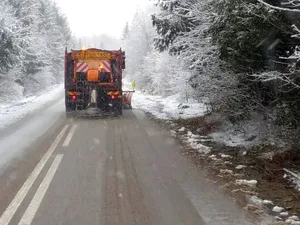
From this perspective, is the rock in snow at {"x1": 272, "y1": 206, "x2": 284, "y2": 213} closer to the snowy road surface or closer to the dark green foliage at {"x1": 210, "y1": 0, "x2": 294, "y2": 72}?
the snowy road surface

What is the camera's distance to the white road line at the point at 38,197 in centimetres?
528

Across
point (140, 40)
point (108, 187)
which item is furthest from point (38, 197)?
point (140, 40)

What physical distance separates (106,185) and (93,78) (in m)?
12.1

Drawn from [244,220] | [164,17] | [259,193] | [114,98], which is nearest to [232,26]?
[259,193]

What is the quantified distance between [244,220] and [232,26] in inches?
180

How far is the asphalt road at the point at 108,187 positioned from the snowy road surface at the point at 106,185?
0.01 meters

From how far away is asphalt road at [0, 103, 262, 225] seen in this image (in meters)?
5.41

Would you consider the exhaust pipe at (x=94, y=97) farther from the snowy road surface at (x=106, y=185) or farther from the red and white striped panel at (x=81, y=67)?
the snowy road surface at (x=106, y=185)

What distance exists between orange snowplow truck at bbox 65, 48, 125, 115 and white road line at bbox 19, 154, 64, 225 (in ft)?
32.5

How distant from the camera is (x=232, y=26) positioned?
8.45 metres

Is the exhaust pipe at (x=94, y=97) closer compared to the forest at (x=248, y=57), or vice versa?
the forest at (x=248, y=57)

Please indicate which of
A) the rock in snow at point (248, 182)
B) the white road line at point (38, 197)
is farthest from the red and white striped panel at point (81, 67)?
the rock in snow at point (248, 182)

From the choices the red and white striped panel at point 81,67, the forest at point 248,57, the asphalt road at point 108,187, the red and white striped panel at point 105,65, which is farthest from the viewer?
the red and white striped panel at point 105,65

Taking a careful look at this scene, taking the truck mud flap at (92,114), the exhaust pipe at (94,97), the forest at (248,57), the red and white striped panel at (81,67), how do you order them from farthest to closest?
the exhaust pipe at (94,97) < the red and white striped panel at (81,67) < the truck mud flap at (92,114) < the forest at (248,57)
